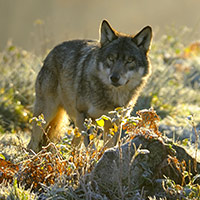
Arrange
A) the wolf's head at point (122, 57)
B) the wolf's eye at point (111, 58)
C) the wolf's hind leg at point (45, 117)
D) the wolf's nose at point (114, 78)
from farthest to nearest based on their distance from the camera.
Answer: the wolf's hind leg at point (45, 117) → the wolf's eye at point (111, 58) → the wolf's head at point (122, 57) → the wolf's nose at point (114, 78)

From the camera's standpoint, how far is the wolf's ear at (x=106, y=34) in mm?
5223

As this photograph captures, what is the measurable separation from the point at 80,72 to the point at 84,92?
41 centimetres

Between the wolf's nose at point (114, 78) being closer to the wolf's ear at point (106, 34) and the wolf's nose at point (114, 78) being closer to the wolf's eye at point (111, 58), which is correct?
the wolf's eye at point (111, 58)

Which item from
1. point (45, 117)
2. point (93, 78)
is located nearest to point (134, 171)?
point (93, 78)

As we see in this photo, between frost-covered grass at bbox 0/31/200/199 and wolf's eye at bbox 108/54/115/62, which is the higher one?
wolf's eye at bbox 108/54/115/62

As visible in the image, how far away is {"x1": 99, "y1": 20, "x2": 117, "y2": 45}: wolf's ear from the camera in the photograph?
522 cm

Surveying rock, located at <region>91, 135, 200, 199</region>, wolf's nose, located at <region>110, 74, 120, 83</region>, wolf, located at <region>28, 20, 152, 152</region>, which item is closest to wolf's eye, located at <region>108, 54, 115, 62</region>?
wolf, located at <region>28, 20, 152, 152</region>

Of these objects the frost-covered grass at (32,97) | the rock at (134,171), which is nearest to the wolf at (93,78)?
the frost-covered grass at (32,97)

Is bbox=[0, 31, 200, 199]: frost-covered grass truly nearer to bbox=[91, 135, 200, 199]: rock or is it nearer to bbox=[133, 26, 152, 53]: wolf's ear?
bbox=[133, 26, 152, 53]: wolf's ear

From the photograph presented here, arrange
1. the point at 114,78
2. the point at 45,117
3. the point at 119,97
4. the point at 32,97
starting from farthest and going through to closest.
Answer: the point at 32,97
the point at 45,117
the point at 119,97
the point at 114,78

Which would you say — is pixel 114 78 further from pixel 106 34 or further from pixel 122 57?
pixel 106 34

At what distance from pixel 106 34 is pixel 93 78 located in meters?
0.67

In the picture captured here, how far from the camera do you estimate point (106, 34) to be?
17.3 feet

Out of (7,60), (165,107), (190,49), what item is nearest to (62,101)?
(165,107)
